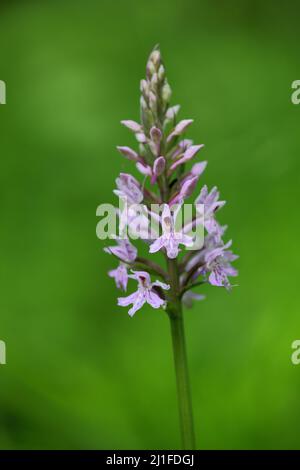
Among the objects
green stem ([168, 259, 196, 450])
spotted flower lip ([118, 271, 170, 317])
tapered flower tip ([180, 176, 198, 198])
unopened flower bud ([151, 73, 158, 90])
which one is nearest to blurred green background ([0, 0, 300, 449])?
green stem ([168, 259, 196, 450])

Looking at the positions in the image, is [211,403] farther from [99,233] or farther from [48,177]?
[48,177]

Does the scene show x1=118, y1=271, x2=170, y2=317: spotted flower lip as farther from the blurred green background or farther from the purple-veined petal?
the blurred green background

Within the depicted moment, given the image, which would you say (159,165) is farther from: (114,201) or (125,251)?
(114,201)

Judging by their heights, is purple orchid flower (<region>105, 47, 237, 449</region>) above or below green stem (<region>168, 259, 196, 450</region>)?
above

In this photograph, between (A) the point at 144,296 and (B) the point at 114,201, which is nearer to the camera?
(A) the point at 144,296

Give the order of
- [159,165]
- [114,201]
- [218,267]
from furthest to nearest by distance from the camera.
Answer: [114,201]
[218,267]
[159,165]

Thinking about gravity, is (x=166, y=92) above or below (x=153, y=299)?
above

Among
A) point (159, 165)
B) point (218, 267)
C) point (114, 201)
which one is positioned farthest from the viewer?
point (114, 201)

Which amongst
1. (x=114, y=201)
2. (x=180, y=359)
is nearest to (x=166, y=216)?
(x=180, y=359)
